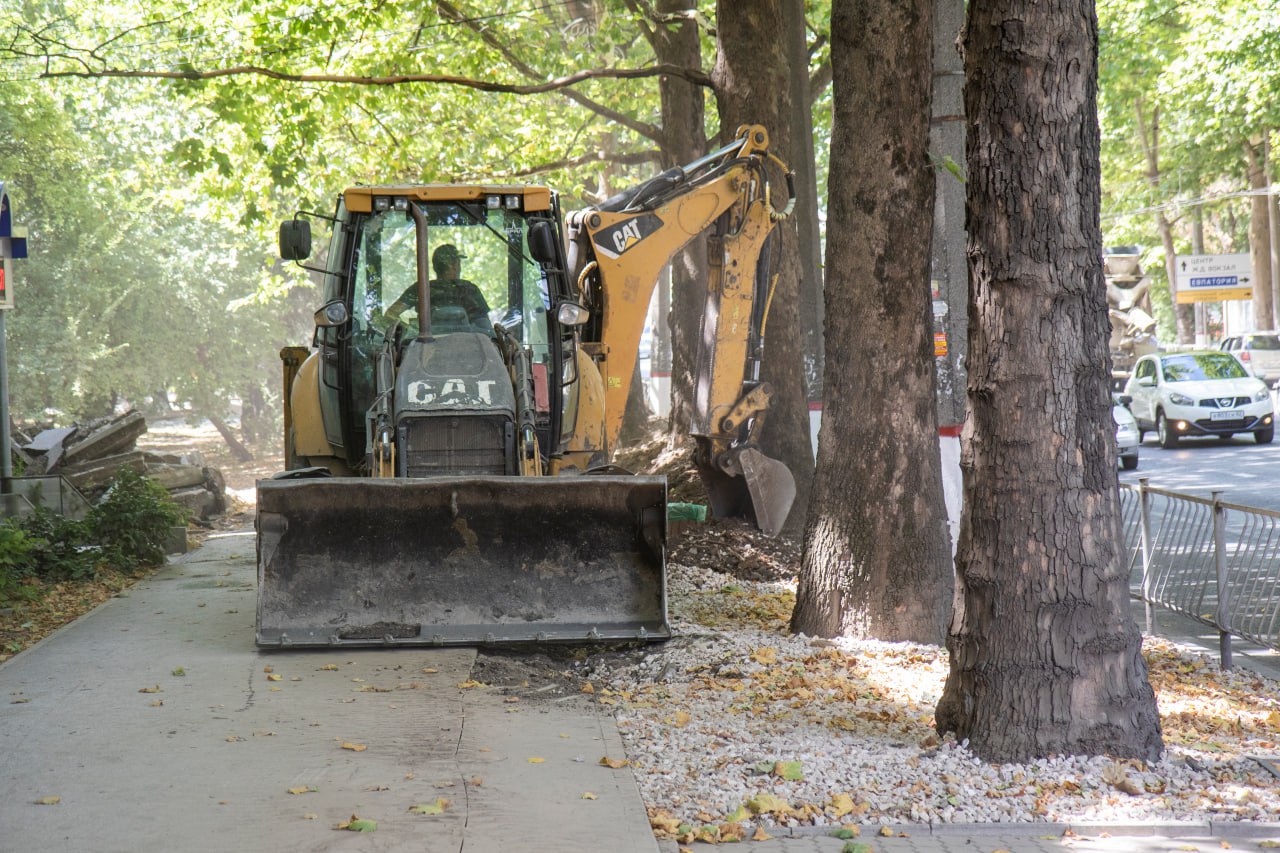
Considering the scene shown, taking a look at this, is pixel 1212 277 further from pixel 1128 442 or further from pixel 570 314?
pixel 570 314

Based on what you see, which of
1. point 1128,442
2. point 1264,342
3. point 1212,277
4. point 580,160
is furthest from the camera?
point 1212,277

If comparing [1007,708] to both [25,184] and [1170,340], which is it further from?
[1170,340]

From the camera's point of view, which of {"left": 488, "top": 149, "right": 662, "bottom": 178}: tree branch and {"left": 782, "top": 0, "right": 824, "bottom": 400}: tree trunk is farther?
{"left": 488, "top": 149, "right": 662, "bottom": 178}: tree branch

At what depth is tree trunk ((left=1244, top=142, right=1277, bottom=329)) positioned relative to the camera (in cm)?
3722

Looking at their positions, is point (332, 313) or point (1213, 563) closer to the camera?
point (1213, 563)

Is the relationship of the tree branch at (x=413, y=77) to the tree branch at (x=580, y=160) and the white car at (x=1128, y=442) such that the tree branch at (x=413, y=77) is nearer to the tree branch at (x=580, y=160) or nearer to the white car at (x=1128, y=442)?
the tree branch at (x=580, y=160)

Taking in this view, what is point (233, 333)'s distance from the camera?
35656mm

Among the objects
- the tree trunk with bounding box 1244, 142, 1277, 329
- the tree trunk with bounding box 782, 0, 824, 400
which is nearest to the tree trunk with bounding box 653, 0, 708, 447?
the tree trunk with bounding box 782, 0, 824, 400

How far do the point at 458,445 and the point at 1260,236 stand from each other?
118 feet

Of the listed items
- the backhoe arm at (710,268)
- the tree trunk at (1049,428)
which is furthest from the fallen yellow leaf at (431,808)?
the backhoe arm at (710,268)

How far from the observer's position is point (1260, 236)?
3812 cm

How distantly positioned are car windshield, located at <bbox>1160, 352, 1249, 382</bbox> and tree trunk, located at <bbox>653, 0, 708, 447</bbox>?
11908mm

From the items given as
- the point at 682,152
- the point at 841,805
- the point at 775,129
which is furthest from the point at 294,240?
the point at 682,152

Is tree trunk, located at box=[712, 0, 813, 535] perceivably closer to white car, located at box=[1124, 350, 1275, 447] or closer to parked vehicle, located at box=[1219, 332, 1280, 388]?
white car, located at box=[1124, 350, 1275, 447]
